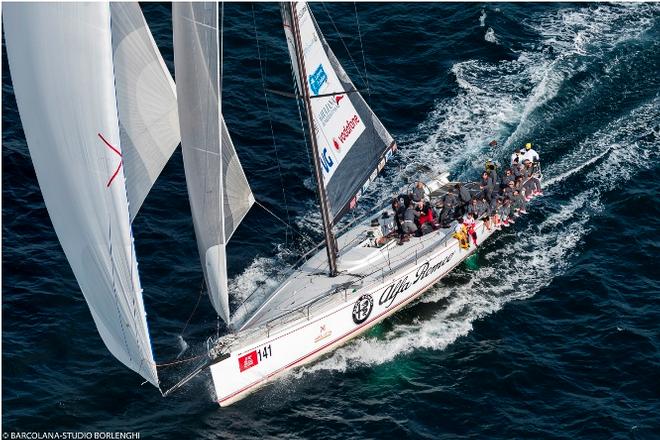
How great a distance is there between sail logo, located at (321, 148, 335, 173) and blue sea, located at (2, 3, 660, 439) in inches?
216

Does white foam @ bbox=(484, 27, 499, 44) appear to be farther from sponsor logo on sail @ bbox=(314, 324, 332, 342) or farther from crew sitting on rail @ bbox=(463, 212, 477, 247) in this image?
sponsor logo on sail @ bbox=(314, 324, 332, 342)

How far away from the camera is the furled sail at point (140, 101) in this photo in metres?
33.6

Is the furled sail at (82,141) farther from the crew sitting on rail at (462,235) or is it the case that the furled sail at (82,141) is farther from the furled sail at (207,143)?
the crew sitting on rail at (462,235)

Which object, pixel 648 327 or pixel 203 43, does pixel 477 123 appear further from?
pixel 203 43

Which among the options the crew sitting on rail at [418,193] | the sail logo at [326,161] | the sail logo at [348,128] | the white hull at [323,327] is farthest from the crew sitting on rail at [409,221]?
the sail logo at [348,128]

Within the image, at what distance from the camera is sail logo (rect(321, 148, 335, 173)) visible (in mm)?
41719

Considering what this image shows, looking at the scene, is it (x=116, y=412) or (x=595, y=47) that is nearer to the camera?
(x=116, y=412)

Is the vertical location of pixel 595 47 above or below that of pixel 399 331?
above

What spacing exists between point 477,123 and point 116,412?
23.1 m

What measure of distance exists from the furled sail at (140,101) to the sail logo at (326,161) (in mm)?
7048

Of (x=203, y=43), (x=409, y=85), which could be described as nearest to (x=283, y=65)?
(x=409, y=85)

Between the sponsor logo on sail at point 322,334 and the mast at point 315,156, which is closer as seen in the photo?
the mast at point 315,156

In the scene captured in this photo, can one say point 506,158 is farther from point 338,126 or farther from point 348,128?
point 338,126

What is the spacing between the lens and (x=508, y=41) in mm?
58812
